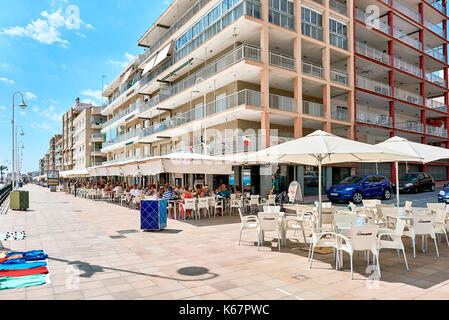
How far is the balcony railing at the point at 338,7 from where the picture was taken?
26.2 m

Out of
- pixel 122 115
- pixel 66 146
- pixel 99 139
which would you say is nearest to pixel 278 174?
pixel 122 115

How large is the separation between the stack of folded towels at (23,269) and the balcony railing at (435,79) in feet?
140

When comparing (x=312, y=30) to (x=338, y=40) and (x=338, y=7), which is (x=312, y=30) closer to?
(x=338, y=40)

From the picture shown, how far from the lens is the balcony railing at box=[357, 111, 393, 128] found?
91.4 ft

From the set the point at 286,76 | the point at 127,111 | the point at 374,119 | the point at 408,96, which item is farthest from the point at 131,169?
the point at 408,96

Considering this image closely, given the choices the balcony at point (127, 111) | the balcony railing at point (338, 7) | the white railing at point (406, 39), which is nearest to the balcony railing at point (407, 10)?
the white railing at point (406, 39)

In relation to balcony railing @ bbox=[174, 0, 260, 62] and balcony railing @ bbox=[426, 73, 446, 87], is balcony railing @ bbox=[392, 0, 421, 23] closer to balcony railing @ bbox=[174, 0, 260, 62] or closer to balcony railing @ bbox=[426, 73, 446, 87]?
balcony railing @ bbox=[426, 73, 446, 87]

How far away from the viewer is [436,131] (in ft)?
117

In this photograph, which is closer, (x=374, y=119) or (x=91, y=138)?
(x=374, y=119)

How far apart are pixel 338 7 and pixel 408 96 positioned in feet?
47.9

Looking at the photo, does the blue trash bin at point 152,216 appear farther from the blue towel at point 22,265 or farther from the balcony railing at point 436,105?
the balcony railing at point 436,105

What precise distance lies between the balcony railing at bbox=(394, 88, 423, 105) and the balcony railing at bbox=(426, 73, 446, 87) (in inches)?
149
